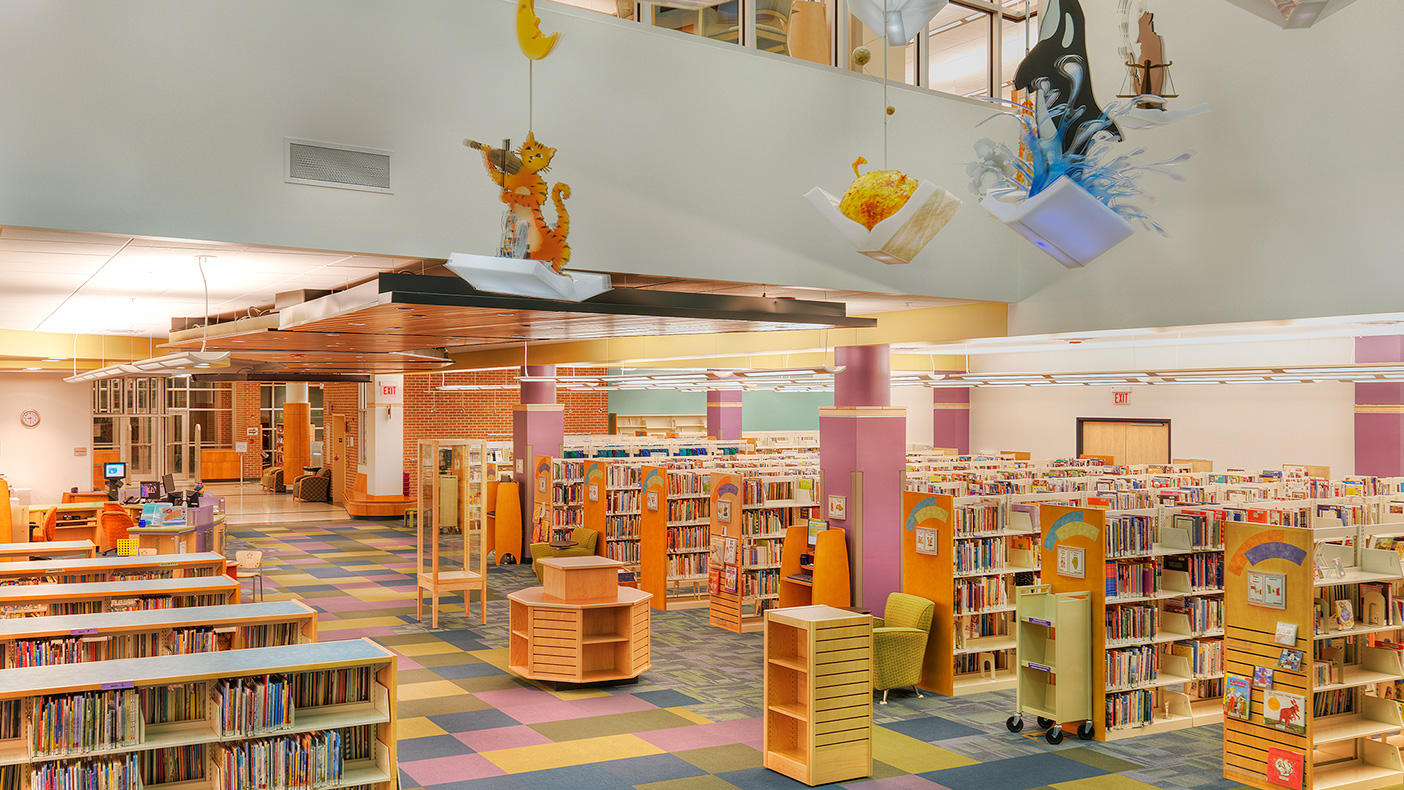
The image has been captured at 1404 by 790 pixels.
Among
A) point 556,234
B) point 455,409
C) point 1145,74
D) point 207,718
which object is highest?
point 1145,74

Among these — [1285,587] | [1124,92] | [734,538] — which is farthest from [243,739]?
[734,538]

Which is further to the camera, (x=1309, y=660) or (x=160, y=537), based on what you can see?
(x=160, y=537)

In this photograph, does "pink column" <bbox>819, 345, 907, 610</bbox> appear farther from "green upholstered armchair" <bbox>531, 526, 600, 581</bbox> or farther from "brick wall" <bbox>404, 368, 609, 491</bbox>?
"brick wall" <bbox>404, 368, 609, 491</bbox>

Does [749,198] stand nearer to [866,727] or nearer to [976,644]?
[866,727]

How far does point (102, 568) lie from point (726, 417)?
17.1 meters

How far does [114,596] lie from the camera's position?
719 centimetres

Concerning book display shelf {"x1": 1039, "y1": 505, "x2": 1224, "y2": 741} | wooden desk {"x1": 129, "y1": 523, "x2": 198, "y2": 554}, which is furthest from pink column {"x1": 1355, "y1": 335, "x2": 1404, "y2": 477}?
wooden desk {"x1": 129, "y1": 523, "x2": 198, "y2": 554}

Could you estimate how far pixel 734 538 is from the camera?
40.4 feet

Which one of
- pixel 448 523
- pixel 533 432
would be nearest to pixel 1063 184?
pixel 448 523

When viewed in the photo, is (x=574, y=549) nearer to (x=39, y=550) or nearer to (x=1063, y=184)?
(x=39, y=550)

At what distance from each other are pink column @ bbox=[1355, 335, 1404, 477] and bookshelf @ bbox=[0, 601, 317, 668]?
15742 millimetres

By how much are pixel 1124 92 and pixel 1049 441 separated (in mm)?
20417

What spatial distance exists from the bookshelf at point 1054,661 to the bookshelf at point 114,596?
6.05 m

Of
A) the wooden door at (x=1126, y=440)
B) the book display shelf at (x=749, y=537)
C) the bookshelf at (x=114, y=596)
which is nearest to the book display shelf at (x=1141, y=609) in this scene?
the book display shelf at (x=749, y=537)
